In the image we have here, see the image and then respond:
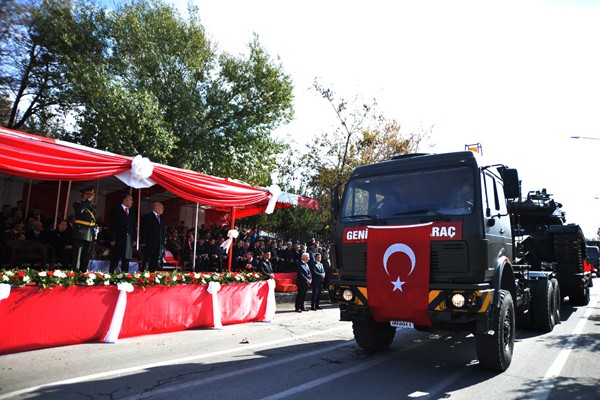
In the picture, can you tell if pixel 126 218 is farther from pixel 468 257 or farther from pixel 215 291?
pixel 468 257

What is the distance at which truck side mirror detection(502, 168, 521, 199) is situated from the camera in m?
6.01

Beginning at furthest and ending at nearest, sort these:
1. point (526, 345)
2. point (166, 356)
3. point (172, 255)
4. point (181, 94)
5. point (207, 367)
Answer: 1. point (181, 94)
2. point (172, 255)
3. point (526, 345)
4. point (166, 356)
5. point (207, 367)

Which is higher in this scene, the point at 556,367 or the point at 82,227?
the point at 82,227

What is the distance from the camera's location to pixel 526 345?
7.30 meters

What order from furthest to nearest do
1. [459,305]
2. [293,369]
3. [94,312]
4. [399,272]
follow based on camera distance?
[94,312]
[293,369]
[399,272]
[459,305]

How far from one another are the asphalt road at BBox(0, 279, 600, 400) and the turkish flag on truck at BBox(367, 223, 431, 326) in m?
0.87

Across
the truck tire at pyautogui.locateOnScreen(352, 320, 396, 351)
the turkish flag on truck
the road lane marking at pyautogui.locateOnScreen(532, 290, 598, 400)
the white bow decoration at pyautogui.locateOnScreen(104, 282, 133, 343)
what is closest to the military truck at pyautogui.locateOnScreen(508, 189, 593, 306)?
the road lane marking at pyautogui.locateOnScreen(532, 290, 598, 400)

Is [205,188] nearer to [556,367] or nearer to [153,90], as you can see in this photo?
[556,367]

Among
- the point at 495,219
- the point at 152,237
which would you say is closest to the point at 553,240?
the point at 495,219

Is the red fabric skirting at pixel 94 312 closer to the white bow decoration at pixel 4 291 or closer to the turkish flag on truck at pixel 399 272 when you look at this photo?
the white bow decoration at pixel 4 291

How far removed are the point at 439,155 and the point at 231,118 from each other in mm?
17919

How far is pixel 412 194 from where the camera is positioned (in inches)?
224

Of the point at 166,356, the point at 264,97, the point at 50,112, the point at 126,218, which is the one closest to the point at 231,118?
the point at 264,97

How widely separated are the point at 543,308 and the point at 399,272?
5.03m
